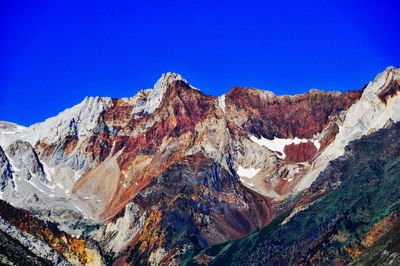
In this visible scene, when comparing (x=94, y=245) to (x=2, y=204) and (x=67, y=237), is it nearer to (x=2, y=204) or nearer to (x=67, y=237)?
(x=67, y=237)

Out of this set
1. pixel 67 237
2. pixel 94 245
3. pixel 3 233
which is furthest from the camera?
pixel 94 245

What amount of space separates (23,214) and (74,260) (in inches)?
448

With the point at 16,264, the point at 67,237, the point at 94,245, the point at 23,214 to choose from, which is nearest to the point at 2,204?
the point at 23,214

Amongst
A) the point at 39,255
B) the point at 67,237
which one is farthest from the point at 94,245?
the point at 39,255

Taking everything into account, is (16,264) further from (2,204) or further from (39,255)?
(2,204)

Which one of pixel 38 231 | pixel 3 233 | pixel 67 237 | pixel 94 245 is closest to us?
pixel 3 233

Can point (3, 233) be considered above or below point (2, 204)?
below

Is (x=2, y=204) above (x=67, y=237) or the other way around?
above

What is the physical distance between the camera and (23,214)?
414ft

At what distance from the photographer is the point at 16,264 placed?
3506 inches

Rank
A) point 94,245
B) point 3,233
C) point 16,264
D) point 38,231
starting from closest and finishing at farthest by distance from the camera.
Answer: point 16,264, point 3,233, point 38,231, point 94,245

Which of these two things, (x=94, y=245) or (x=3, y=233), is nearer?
(x=3, y=233)

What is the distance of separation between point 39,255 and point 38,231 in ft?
74.7

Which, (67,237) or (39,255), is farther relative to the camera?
(67,237)
